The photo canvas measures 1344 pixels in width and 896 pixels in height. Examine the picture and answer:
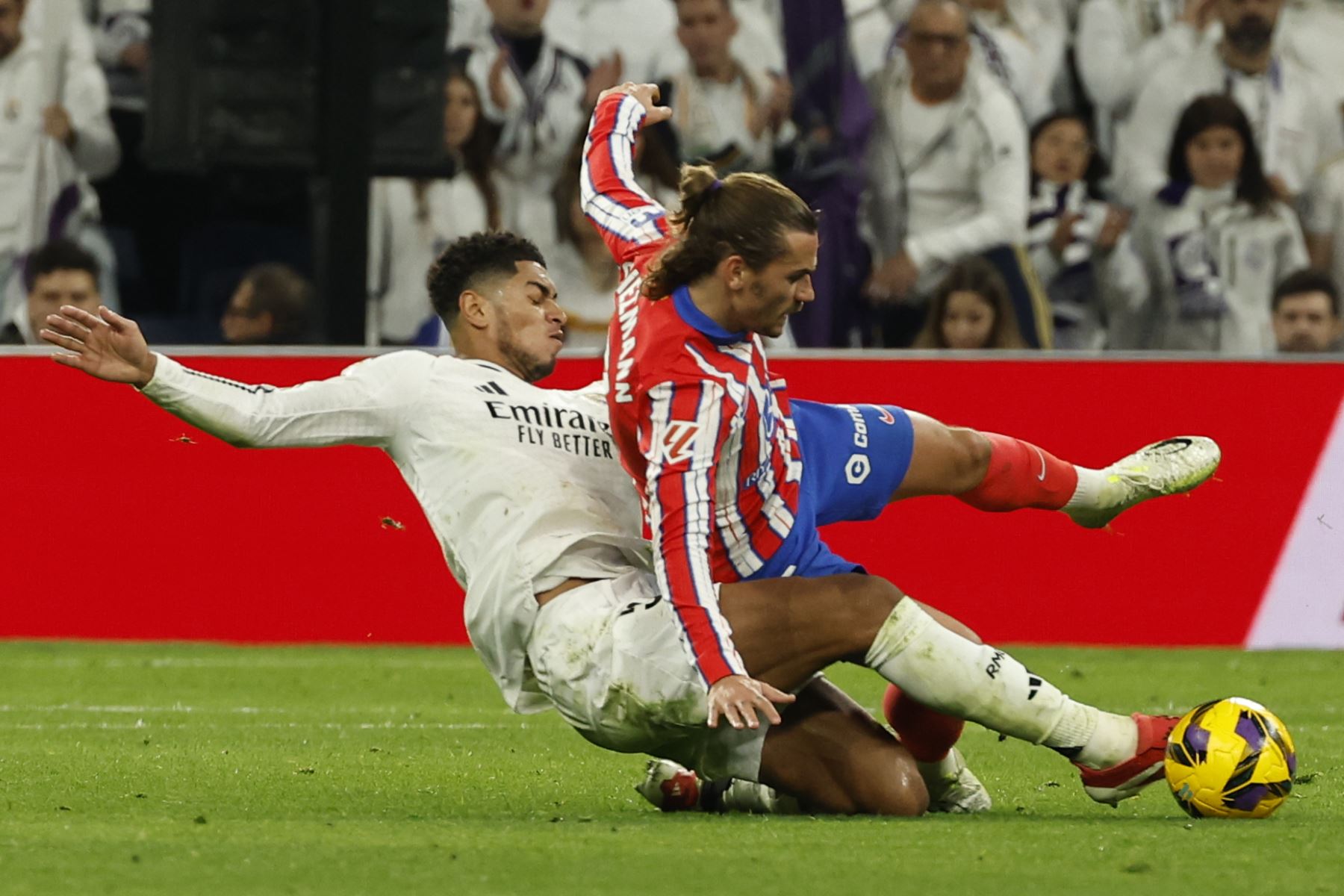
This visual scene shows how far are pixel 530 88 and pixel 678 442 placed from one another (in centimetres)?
723

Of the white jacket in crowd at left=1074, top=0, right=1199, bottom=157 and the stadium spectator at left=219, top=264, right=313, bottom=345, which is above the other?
the white jacket in crowd at left=1074, top=0, right=1199, bottom=157

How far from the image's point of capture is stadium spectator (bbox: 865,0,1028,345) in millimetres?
11695

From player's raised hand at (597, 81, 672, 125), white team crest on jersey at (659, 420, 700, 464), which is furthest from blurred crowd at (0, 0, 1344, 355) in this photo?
white team crest on jersey at (659, 420, 700, 464)

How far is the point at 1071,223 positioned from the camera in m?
12.0

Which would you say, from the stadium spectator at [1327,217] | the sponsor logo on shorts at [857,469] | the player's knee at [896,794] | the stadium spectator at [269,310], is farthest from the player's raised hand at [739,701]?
the stadium spectator at [1327,217]

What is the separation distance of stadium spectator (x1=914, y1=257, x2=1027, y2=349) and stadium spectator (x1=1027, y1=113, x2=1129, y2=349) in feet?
2.01

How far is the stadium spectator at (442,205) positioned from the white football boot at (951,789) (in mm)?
6616

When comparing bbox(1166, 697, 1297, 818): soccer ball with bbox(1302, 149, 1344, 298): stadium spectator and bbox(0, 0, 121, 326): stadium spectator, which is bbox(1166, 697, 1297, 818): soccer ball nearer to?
bbox(1302, 149, 1344, 298): stadium spectator

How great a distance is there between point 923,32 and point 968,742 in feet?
17.6

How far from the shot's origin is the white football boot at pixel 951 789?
222 inches

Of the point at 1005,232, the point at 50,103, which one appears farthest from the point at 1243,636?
the point at 50,103

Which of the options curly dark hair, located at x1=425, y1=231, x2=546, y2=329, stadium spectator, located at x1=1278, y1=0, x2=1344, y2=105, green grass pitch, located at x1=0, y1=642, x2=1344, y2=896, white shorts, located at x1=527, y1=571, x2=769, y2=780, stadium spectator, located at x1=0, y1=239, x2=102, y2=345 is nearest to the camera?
green grass pitch, located at x1=0, y1=642, x2=1344, y2=896

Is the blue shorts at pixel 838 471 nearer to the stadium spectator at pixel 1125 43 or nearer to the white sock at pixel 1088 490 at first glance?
the white sock at pixel 1088 490

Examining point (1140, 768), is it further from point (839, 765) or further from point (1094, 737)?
point (839, 765)
